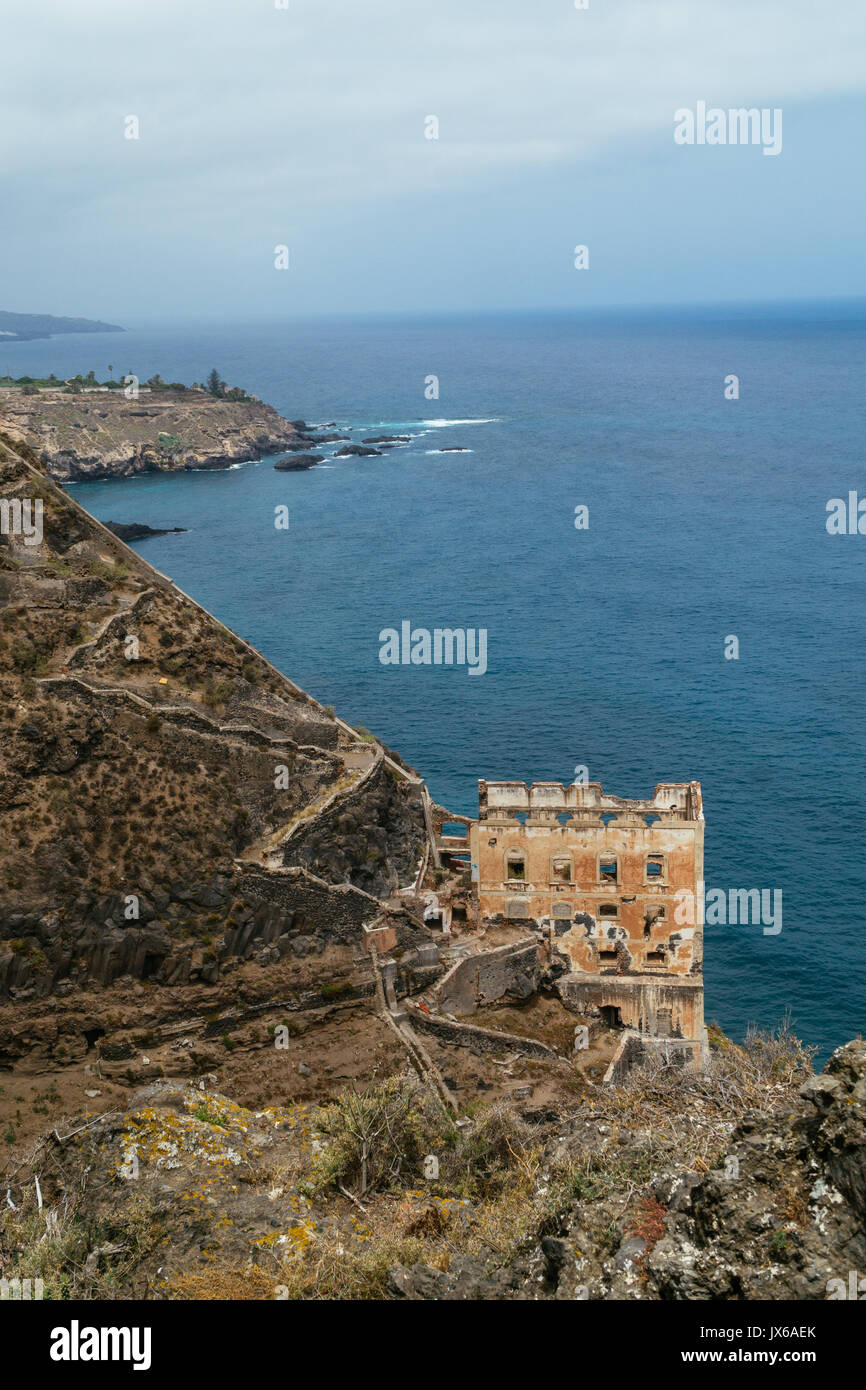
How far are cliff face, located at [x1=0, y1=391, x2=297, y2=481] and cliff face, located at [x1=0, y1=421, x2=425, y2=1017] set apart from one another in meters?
131

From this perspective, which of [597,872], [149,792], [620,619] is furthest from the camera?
[620,619]

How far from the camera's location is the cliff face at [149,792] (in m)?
41.0

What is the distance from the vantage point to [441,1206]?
29391 millimetres

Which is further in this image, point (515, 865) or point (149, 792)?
point (515, 865)

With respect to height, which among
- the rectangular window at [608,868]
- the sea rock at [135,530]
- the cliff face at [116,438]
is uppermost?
the cliff face at [116,438]

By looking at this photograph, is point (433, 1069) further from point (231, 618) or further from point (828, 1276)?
point (231, 618)

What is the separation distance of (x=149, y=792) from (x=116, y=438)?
152m

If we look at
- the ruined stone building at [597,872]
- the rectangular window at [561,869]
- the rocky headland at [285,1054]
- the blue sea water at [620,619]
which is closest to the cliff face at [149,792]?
the rocky headland at [285,1054]

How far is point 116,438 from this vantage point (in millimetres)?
187250

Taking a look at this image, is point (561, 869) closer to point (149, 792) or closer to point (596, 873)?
point (596, 873)

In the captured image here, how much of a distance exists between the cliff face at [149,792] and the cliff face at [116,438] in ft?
428

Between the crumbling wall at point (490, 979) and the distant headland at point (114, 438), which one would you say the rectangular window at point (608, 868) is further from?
the distant headland at point (114, 438)

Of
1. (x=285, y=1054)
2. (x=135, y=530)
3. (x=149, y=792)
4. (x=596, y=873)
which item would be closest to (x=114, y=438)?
(x=135, y=530)

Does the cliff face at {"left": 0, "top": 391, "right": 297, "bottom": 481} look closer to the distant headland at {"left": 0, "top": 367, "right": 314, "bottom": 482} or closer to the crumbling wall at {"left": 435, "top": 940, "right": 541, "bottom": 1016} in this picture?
the distant headland at {"left": 0, "top": 367, "right": 314, "bottom": 482}
